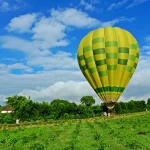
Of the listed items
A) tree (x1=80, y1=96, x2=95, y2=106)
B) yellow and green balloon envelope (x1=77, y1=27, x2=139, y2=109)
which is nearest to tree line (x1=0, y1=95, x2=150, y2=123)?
yellow and green balloon envelope (x1=77, y1=27, x2=139, y2=109)

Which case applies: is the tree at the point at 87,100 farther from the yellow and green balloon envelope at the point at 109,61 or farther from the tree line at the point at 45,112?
the yellow and green balloon envelope at the point at 109,61

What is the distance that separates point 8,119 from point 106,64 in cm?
3007

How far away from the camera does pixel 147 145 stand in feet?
65.5

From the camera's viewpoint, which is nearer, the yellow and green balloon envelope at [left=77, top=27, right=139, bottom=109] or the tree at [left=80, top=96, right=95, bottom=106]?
the yellow and green balloon envelope at [left=77, top=27, right=139, bottom=109]

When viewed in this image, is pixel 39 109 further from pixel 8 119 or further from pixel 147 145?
pixel 147 145

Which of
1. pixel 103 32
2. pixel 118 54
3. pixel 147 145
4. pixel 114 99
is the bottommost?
pixel 147 145

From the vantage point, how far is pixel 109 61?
4972 centimetres

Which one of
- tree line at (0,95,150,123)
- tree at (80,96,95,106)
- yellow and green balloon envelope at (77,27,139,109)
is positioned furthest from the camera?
tree at (80,96,95,106)

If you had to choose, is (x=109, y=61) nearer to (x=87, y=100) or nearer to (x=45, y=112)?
(x=45, y=112)

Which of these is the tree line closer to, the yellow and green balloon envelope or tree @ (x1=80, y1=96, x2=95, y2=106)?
the yellow and green balloon envelope

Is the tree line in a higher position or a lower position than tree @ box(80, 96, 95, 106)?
lower

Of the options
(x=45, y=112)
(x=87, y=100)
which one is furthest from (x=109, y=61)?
(x=87, y=100)

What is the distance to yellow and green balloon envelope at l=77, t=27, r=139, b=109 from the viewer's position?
1960 inches

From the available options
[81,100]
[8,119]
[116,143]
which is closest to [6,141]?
[116,143]
